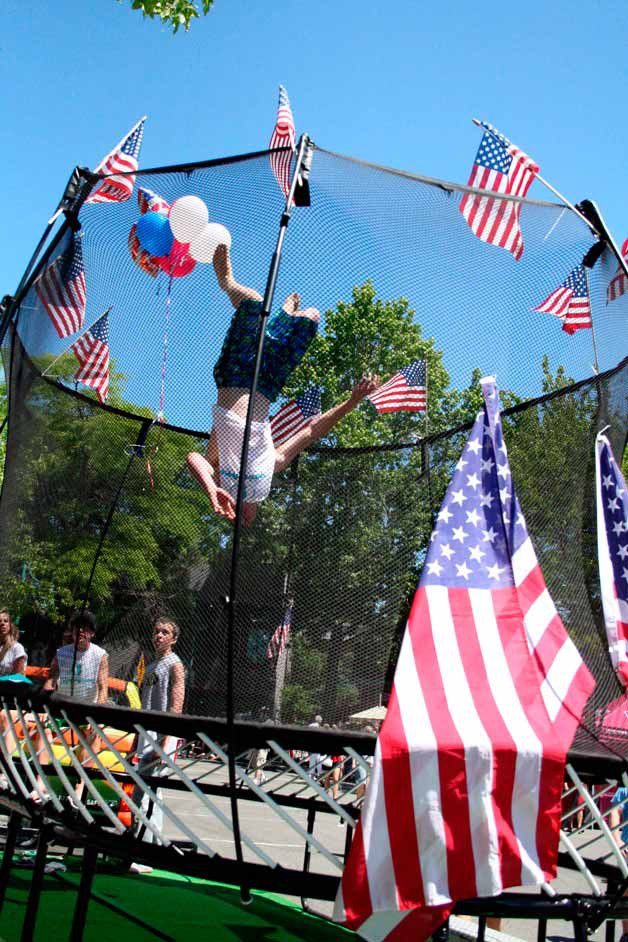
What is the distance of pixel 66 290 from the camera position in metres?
4.05

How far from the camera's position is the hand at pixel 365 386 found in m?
3.86

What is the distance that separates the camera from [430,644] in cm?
267

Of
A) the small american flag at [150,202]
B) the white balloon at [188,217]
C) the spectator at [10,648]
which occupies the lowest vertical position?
the spectator at [10,648]

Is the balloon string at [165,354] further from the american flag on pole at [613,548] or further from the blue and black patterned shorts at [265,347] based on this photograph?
the american flag on pole at [613,548]

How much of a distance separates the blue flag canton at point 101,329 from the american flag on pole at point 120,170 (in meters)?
0.52

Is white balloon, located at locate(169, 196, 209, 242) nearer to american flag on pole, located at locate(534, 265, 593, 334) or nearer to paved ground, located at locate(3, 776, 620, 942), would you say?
american flag on pole, located at locate(534, 265, 593, 334)

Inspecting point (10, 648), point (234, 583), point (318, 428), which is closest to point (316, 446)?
point (318, 428)

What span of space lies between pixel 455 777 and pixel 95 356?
8.46 ft

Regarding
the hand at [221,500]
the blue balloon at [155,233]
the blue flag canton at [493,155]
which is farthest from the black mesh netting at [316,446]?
the blue flag canton at [493,155]

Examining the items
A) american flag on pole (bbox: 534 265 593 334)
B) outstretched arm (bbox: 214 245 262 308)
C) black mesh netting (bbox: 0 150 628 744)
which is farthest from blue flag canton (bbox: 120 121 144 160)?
american flag on pole (bbox: 534 265 593 334)

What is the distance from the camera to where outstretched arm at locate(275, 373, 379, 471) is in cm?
398

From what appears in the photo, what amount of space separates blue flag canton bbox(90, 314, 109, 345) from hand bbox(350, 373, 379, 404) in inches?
45.2

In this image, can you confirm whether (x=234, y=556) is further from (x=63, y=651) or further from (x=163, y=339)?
(x=63, y=651)

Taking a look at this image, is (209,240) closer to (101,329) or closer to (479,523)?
(101,329)
